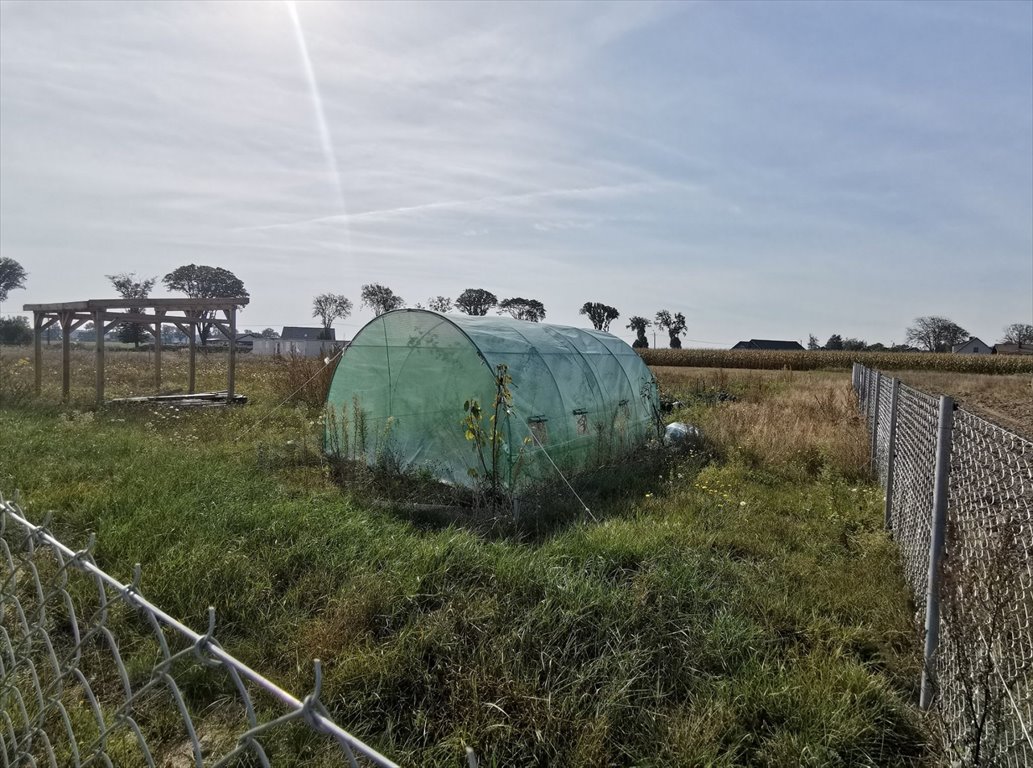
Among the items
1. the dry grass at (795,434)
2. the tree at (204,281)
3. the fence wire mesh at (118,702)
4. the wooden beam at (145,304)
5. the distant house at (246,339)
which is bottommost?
the fence wire mesh at (118,702)

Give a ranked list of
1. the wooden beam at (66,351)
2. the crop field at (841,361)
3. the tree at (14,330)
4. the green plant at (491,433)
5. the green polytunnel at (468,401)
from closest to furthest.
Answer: the green plant at (491,433) < the green polytunnel at (468,401) < the wooden beam at (66,351) < the crop field at (841,361) < the tree at (14,330)

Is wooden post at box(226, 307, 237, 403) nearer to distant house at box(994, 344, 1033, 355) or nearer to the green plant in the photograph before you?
the green plant

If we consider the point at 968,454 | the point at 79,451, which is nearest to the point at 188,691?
the point at 968,454

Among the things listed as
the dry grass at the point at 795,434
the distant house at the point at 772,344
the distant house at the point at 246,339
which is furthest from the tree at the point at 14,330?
the distant house at the point at 772,344

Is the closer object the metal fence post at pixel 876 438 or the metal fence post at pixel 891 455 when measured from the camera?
the metal fence post at pixel 891 455

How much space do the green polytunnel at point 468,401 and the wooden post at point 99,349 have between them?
6233 millimetres

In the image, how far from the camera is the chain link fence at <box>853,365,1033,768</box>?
2.08m

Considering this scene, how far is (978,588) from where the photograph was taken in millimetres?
2473

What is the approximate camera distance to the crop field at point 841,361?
1576 inches

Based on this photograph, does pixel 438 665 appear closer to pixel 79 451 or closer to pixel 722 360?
pixel 79 451

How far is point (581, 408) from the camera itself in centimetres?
821

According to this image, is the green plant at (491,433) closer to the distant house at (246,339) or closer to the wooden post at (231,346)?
the wooden post at (231,346)

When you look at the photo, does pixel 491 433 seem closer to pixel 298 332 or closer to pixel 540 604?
pixel 540 604

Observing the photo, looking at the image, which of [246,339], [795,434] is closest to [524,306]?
[246,339]
